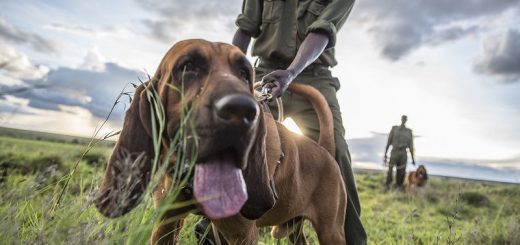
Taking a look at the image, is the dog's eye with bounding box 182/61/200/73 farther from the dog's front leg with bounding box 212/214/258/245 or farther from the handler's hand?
the handler's hand

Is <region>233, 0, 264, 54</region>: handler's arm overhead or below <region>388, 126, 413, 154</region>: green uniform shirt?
below

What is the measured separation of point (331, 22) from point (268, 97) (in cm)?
141

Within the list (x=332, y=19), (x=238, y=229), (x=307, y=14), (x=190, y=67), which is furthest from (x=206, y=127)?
(x=307, y=14)

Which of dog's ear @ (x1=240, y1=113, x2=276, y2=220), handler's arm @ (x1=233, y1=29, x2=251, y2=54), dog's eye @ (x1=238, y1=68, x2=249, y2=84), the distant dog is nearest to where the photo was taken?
dog's ear @ (x1=240, y1=113, x2=276, y2=220)

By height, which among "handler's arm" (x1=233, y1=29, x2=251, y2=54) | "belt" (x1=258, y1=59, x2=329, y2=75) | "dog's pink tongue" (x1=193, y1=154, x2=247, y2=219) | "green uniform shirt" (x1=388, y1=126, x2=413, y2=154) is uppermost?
"green uniform shirt" (x1=388, y1=126, x2=413, y2=154)

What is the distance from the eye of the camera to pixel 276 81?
3.28 metres

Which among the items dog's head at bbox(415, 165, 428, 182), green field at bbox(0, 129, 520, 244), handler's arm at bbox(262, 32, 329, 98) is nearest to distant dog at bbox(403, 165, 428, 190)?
dog's head at bbox(415, 165, 428, 182)

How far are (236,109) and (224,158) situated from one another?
27 centimetres

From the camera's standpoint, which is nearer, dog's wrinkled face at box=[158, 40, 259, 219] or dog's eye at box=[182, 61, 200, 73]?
dog's wrinkled face at box=[158, 40, 259, 219]

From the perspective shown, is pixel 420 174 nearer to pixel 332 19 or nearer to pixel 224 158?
pixel 332 19

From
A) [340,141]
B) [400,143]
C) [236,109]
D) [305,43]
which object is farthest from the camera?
[400,143]

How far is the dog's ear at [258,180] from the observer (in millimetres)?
2258

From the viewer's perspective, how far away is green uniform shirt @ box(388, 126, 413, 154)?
17.5 meters

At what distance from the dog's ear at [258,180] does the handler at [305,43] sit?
68.1 inches
